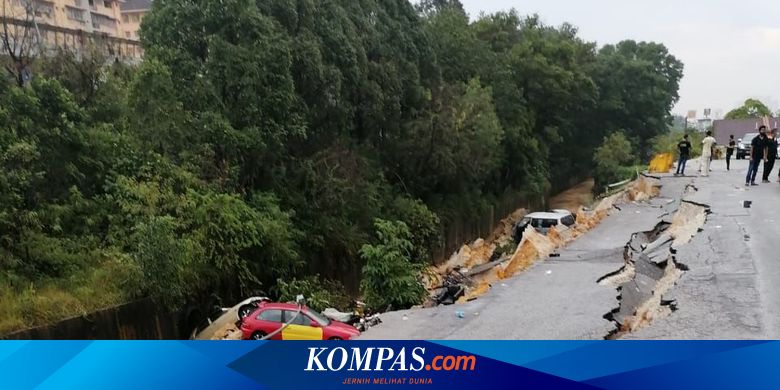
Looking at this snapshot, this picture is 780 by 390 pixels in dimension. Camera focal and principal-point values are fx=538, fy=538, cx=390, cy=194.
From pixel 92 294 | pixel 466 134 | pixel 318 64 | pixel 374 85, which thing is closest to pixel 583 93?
pixel 466 134

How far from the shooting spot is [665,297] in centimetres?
688

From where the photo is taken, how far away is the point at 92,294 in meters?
11.4

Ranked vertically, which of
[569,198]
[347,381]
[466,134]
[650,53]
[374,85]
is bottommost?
[569,198]

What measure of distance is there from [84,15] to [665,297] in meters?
48.7

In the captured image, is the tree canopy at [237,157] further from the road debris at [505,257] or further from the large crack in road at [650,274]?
the large crack in road at [650,274]

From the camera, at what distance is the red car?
10.1 meters

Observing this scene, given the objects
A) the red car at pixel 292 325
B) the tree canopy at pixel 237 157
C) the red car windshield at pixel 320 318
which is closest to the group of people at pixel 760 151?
the tree canopy at pixel 237 157

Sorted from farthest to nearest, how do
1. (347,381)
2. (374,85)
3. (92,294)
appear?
(374,85) → (92,294) → (347,381)

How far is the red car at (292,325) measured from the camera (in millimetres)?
10109

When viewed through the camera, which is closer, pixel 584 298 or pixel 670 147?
pixel 584 298

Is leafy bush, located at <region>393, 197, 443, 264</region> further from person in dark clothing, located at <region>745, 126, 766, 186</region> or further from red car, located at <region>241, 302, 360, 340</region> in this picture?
person in dark clothing, located at <region>745, 126, 766, 186</region>

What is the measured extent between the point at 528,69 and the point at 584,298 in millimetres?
28200

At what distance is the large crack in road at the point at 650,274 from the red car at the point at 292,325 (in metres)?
4.68

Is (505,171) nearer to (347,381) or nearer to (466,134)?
(466,134)
